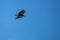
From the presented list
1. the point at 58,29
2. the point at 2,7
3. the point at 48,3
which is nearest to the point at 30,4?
the point at 48,3

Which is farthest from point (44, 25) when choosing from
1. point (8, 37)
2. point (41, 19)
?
point (8, 37)

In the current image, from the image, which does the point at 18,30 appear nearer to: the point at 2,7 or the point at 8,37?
the point at 8,37

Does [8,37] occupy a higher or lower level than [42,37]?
higher

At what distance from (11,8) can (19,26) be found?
0.94 feet

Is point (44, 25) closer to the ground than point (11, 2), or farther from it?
closer to the ground

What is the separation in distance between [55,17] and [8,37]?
0.72m

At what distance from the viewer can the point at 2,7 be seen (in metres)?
1.84

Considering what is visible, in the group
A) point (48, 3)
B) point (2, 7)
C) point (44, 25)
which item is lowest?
point (44, 25)

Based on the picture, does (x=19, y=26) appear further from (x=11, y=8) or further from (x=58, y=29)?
(x=58, y=29)

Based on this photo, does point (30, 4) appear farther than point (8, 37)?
Yes

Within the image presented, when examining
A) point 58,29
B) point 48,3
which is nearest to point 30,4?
point 48,3

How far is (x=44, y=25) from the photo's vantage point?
71.1 inches

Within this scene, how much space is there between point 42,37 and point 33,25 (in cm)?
21

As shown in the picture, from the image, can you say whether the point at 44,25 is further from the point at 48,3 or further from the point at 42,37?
the point at 48,3
